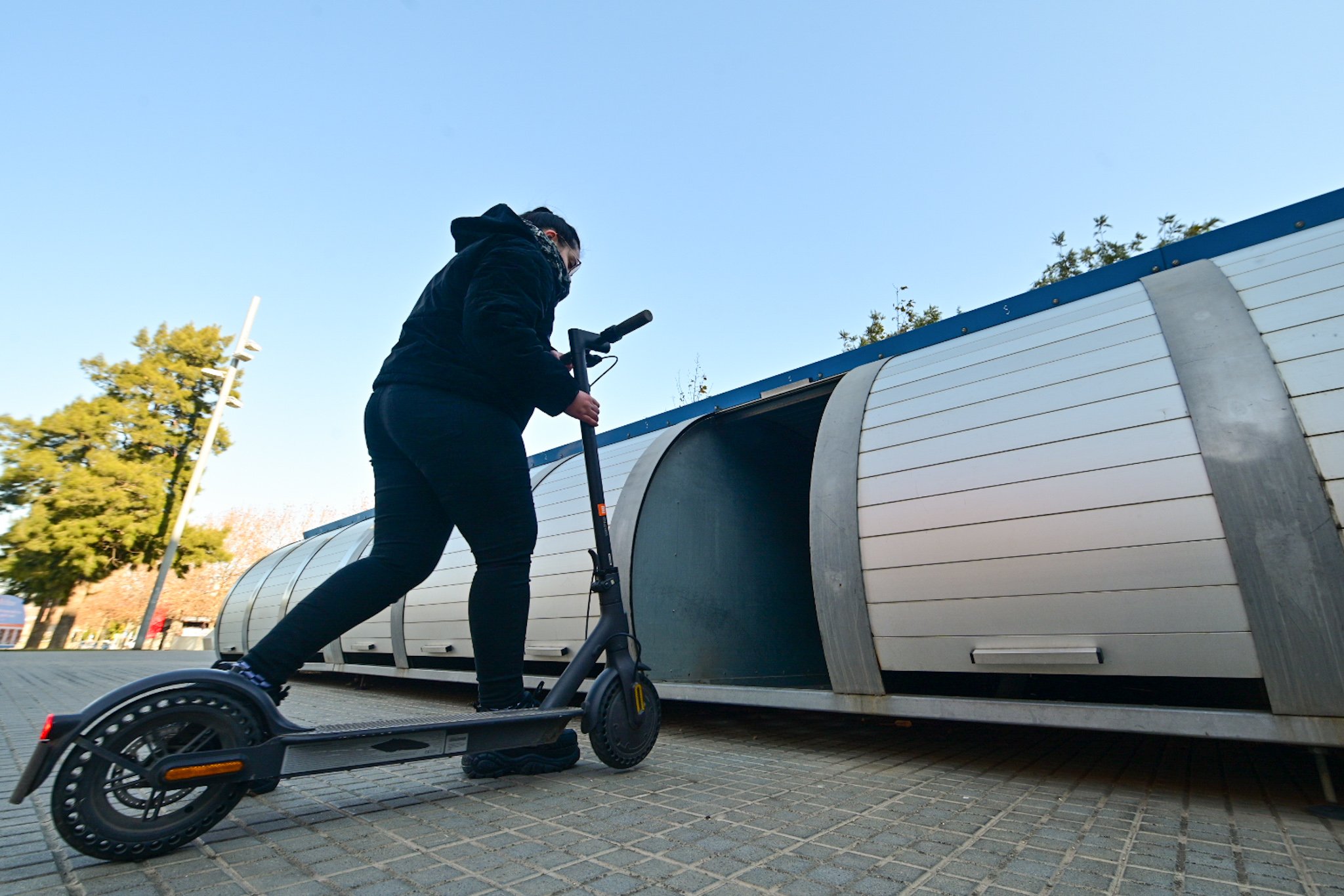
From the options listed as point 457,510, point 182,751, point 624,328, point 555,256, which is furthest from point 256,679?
point 624,328

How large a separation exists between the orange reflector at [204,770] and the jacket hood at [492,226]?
193 centimetres

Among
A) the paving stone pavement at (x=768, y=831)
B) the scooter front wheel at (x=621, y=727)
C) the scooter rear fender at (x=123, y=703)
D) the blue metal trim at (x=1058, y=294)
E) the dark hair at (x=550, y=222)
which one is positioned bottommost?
the paving stone pavement at (x=768, y=831)

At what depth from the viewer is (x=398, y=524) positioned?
241cm

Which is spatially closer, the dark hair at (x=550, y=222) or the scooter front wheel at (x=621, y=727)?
the scooter front wheel at (x=621, y=727)

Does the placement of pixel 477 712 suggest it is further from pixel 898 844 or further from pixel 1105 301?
pixel 1105 301

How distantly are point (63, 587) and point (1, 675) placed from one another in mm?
14603

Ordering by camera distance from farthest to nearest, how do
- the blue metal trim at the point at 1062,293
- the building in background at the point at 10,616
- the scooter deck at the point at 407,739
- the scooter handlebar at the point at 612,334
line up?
the building in background at the point at 10,616, the blue metal trim at the point at 1062,293, the scooter handlebar at the point at 612,334, the scooter deck at the point at 407,739

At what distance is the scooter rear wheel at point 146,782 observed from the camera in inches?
60.7

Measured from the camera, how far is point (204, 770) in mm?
1671

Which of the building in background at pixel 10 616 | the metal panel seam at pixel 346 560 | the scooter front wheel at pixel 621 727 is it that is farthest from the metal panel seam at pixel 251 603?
the building in background at pixel 10 616

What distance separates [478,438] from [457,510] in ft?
0.92

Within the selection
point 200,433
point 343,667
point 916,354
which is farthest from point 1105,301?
point 200,433

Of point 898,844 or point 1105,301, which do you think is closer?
point 898,844

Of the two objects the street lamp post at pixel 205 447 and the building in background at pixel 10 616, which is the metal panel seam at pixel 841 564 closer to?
the street lamp post at pixel 205 447
